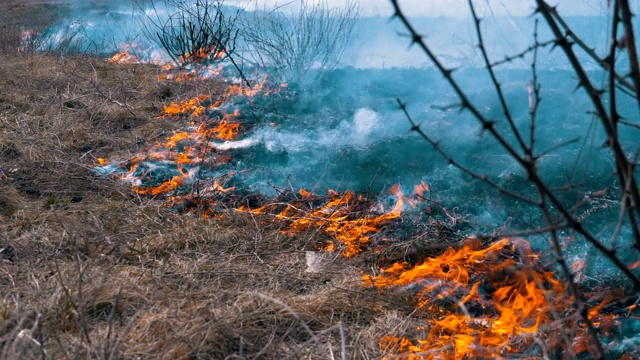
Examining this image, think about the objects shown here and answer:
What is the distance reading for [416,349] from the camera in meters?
2.98

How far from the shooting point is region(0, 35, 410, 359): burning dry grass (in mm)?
2809

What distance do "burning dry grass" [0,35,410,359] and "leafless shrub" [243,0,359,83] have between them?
1530mm

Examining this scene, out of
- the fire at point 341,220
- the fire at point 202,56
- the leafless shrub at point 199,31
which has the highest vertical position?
the leafless shrub at point 199,31

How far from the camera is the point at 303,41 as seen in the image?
22.3 ft

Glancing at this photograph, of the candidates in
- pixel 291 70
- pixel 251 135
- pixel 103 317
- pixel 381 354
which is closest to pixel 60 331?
pixel 103 317

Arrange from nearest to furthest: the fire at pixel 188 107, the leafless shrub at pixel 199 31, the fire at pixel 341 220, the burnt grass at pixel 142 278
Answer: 1. the burnt grass at pixel 142 278
2. the fire at pixel 341 220
3. the fire at pixel 188 107
4. the leafless shrub at pixel 199 31

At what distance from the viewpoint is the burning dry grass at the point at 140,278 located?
281 cm

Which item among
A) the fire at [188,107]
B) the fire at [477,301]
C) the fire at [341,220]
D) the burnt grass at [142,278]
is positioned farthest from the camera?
the fire at [188,107]

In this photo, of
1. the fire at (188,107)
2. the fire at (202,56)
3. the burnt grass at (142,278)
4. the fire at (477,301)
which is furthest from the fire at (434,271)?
the fire at (202,56)

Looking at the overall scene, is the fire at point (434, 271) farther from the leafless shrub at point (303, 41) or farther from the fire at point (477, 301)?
the leafless shrub at point (303, 41)

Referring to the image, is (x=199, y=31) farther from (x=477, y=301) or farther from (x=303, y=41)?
(x=477, y=301)

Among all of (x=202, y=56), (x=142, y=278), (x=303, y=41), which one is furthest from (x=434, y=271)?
(x=202, y=56)

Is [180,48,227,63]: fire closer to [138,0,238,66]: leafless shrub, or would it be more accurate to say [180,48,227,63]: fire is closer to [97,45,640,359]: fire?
[138,0,238,66]: leafless shrub

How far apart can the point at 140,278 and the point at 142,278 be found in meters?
0.02
